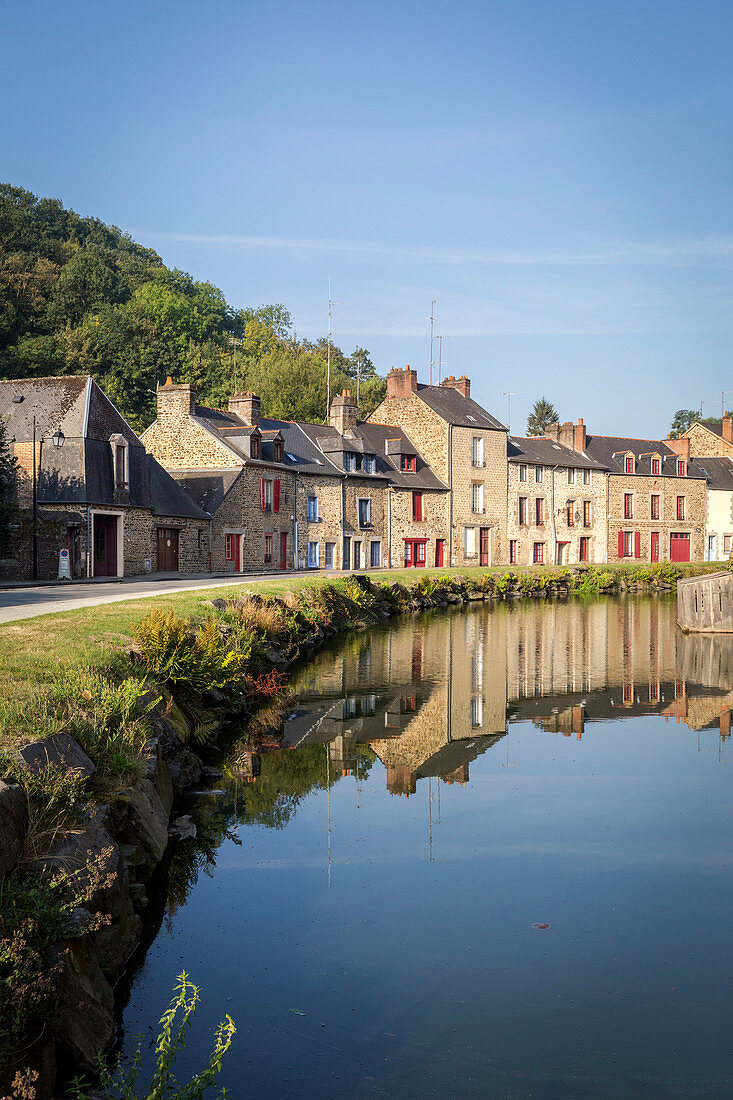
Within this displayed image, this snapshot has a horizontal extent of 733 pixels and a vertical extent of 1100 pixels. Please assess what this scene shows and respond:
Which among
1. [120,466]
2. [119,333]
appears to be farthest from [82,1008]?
[119,333]

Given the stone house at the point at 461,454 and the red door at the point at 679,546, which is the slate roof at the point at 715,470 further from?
the stone house at the point at 461,454

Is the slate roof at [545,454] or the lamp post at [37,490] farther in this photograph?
the slate roof at [545,454]

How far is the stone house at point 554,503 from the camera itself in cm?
4806

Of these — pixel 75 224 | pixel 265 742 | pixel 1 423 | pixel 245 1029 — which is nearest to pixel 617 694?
pixel 265 742

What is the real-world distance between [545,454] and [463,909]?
45.6 meters

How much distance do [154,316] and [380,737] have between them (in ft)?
184

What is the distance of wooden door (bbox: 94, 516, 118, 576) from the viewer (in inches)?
1120

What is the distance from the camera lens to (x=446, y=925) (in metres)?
6.28

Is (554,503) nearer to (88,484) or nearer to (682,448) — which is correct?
(682,448)

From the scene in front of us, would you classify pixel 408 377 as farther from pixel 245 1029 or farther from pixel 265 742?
pixel 245 1029

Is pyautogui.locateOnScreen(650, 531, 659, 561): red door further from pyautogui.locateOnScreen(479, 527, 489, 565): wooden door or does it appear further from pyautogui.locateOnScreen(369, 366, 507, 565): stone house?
pyautogui.locateOnScreen(479, 527, 489, 565): wooden door

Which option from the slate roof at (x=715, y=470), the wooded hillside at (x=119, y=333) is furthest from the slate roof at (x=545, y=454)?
the wooded hillside at (x=119, y=333)

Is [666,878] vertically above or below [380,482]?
A: below

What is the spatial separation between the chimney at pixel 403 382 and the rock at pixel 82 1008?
137 ft
